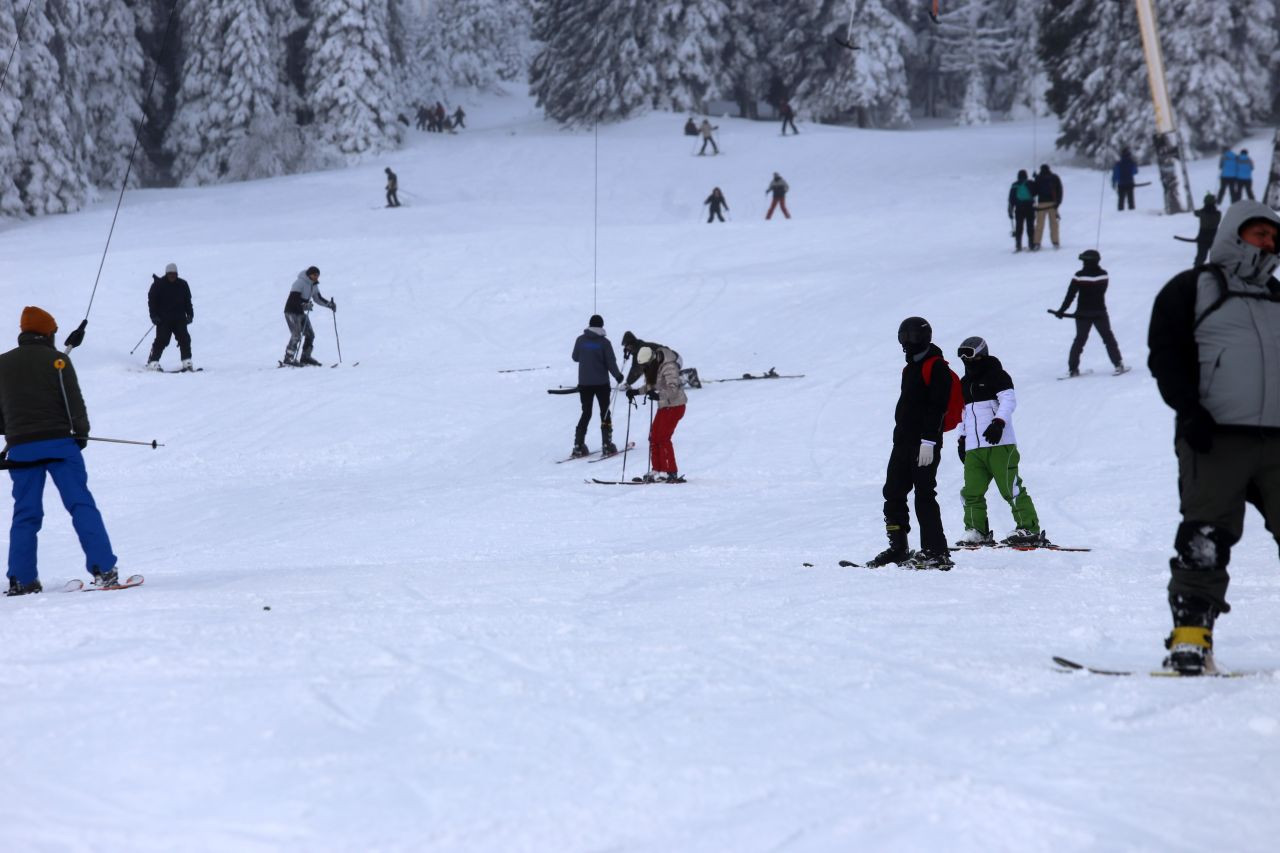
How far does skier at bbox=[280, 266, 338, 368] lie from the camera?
19.3 metres

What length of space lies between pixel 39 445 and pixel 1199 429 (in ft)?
20.4

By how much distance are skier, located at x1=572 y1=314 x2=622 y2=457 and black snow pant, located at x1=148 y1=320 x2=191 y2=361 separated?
7540mm

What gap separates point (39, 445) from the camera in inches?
291

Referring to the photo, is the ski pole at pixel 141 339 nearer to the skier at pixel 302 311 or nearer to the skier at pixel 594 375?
the skier at pixel 302 311

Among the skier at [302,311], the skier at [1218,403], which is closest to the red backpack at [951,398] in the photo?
the skier at [1218,403]

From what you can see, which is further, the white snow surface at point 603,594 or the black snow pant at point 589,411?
the black snow pant at point 589,411

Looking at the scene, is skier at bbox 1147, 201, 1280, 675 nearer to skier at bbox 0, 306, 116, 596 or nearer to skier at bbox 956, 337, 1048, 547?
skier at bbox 956, 337, 1048, 547

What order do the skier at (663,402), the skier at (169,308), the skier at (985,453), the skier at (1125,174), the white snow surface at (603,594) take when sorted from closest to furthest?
1. the white snow surface at (603,594)
2. the skier at (985,453)
3. the skier at (663,402)
4. the skier at (169,308)
5. the skier at (1125,174)

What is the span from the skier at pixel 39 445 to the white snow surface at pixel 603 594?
1.66 ft

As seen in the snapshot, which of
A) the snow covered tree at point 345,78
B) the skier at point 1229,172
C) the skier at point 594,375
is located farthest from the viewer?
the snow covered tree at point 345,78

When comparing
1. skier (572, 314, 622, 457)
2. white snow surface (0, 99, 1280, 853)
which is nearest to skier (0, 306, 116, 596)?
white snow surface (0, 99, 1280, 853)

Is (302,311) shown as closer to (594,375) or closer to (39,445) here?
(594,375)

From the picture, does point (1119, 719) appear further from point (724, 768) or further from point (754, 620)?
point (754, 620)

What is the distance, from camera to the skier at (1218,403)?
4.46 meters
